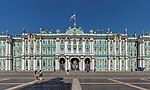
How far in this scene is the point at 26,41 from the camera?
79438 mm

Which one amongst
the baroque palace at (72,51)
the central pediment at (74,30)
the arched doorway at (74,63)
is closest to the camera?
the baroque palace at (72,51)

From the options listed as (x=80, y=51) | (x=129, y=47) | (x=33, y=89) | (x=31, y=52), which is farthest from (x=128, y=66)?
(x=33, y=89)

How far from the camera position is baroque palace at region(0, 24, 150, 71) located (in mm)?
77562

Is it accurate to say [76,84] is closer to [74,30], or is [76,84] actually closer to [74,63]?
[74,63]

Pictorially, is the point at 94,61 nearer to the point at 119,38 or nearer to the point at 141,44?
the point at 119,38

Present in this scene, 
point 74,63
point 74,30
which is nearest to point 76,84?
point 74,63

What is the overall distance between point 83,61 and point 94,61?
4779 millimetres

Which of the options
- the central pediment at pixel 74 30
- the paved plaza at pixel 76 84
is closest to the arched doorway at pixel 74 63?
the central pediment at pixel 74 30

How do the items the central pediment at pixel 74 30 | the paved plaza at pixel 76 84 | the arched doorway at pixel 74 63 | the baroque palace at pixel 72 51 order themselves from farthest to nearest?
the central pediment at pixel 74 30
the arched doorway at pixel 74 63
the baroque palace at pixel 72 51
the paved plaza at pixel 76 84

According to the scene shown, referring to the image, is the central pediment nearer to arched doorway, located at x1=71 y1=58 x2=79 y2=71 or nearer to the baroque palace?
the baroque palace

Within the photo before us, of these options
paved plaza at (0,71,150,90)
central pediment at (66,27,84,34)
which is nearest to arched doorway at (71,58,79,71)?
central pediment at (66,27,84,34)

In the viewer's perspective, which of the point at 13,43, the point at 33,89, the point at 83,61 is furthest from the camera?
the point at 13,43

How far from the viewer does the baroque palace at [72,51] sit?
77562 mm

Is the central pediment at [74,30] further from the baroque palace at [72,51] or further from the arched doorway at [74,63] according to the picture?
the arched doorway at [74,63]
